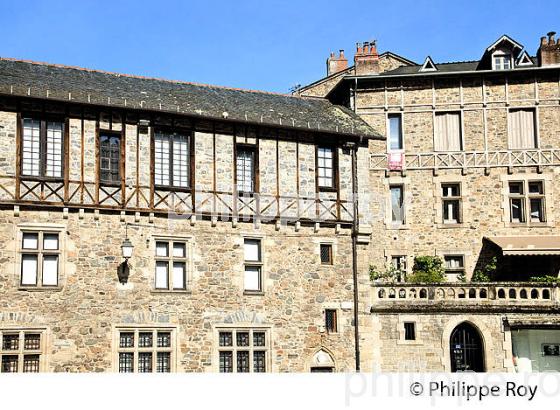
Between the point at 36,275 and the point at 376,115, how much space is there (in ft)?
41.8

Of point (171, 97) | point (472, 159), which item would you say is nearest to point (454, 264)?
point (472, 159)

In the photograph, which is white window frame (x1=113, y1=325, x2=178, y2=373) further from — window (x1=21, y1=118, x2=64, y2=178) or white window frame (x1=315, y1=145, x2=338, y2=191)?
white window frame (x1=315, y1=145, x2=338, y2=191)

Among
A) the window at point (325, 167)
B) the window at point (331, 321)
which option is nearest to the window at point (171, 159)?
the window at point (325, 167)

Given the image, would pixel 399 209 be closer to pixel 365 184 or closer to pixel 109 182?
pixel 365 184

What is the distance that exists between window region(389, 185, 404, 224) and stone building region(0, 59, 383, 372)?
408 centimetres

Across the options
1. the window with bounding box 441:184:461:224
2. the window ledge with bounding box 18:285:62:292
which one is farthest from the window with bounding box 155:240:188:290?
the window with bounding box 441:184:461:224

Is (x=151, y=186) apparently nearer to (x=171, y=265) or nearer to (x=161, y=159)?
(x=161, y=159)

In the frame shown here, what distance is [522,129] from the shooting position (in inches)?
1128

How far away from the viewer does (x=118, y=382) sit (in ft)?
48.5

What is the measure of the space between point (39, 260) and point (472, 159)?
1416 centimetres

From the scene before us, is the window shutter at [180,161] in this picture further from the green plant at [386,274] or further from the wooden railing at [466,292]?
the green plant at [386,274]

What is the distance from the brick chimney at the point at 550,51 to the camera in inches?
1145

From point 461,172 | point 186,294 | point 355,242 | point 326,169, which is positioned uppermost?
point 461,172

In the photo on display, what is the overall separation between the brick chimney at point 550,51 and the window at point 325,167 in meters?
8.98
